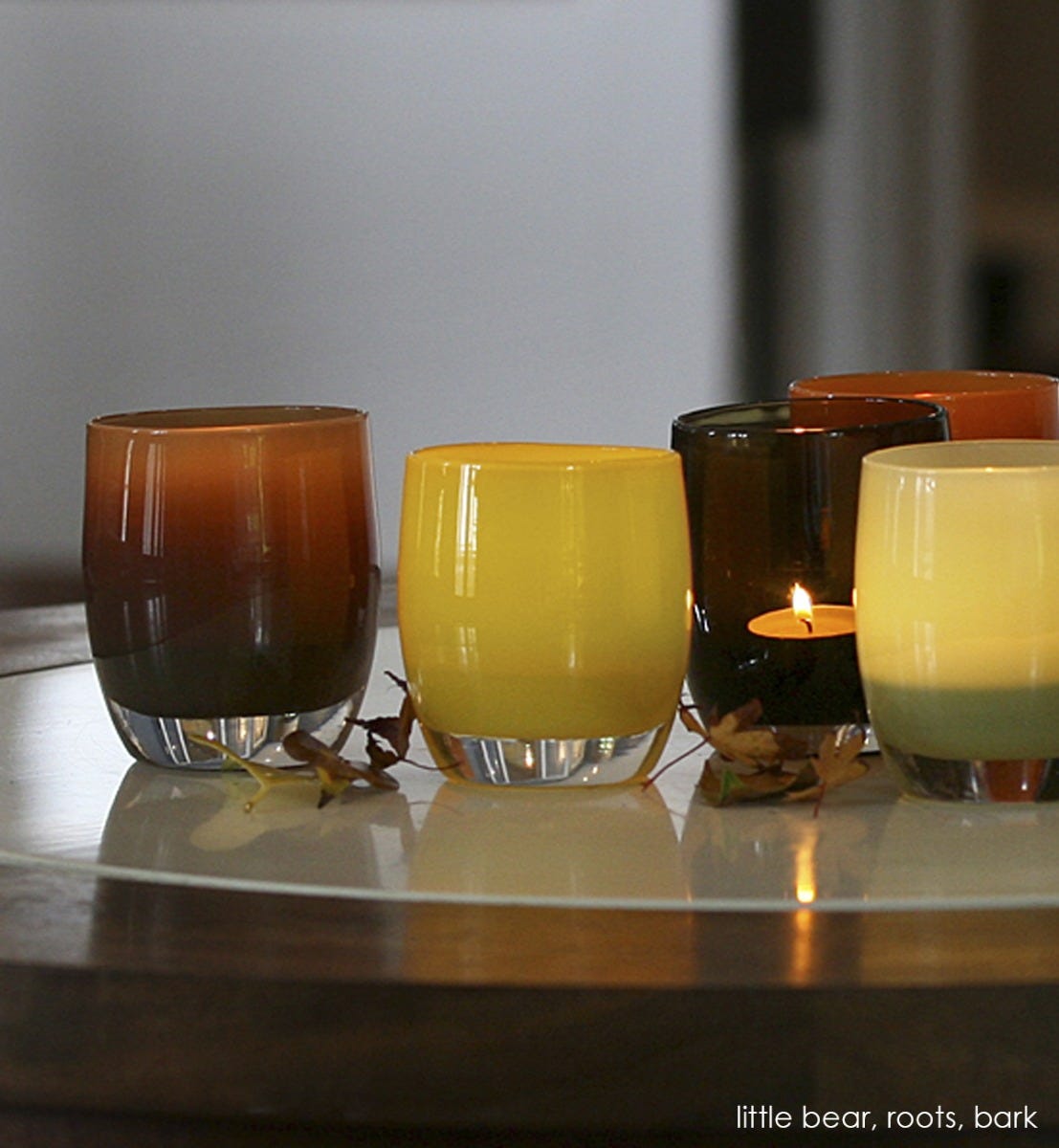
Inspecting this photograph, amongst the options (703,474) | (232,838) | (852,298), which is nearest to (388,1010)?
(232,838)

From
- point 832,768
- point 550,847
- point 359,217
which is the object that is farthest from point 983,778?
point 359,217

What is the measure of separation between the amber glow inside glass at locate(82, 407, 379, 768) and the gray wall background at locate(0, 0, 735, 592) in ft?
8.05

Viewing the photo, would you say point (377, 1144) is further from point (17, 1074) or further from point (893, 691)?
point (893, 691)

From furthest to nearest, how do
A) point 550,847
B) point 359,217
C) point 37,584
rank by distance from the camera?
point 359,217 → point 37,584 → point 550,847

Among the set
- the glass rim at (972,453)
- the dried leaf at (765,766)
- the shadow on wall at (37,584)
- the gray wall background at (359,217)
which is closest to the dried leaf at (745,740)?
the dried leaf at (765,766)

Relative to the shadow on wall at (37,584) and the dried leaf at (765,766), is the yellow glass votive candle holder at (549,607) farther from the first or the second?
the shadow on wall at (37,584)

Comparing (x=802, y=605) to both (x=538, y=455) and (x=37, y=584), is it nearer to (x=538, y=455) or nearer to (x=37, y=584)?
(x=538, y=455)

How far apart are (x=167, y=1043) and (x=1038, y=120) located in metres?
3.06

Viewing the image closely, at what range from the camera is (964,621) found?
0.60 m

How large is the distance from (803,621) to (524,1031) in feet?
0.86

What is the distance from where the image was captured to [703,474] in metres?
0.69

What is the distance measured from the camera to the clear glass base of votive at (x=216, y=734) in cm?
68

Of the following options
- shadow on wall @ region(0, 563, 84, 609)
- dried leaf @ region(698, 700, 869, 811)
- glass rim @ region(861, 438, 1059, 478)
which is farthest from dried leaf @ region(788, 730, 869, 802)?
shadow on wall @ region(0, 563, 84, 609)

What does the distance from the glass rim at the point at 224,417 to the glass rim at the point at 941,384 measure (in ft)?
0.65
